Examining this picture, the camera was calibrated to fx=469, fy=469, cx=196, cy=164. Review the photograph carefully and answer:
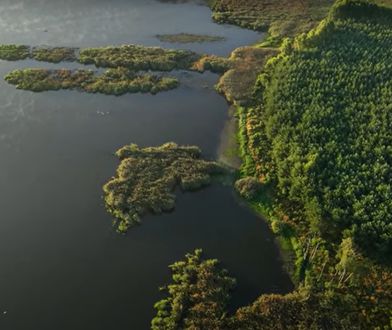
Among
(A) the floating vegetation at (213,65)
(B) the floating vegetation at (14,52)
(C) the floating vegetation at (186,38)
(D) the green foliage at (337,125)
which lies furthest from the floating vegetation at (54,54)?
(D) the green foliage at (337,125)

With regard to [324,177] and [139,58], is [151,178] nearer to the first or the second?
[324,177]

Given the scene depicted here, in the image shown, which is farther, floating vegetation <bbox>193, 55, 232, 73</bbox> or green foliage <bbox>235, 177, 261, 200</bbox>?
floating vegetation <bbox>193, 55, 232, 73</bbox>

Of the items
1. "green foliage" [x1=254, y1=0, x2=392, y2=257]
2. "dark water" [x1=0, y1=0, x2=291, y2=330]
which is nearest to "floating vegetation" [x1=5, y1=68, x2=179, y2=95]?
"dark water" [x1=0, y1=0, x2=291, y2=330]

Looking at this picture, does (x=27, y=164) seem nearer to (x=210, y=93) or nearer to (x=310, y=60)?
(x=210, y=93)

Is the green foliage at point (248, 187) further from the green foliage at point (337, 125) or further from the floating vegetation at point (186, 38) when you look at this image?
the floating vegetation at point (186, 38)

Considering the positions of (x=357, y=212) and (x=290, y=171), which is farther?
(x=290, y=171)

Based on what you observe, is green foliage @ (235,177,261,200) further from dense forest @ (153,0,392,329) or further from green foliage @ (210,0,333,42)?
green foliage @ (210,0,333,42)

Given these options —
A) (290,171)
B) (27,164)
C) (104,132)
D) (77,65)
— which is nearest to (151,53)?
(77,65)
